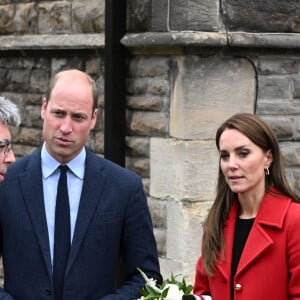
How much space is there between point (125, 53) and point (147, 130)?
61 centimetres

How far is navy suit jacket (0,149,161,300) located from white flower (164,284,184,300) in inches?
7.3

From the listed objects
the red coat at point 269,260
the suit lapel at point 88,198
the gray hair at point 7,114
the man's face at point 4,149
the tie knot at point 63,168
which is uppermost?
the gray hair at point 7,114

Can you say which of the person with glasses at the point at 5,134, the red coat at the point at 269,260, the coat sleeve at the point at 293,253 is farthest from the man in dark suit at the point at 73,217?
the coat sleeve at the point at 293,253

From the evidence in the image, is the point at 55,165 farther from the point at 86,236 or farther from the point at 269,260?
the point at 269,260

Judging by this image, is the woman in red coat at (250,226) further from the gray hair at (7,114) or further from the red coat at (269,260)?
the gray hair at (7,114)

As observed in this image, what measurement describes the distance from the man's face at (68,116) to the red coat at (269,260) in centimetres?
77

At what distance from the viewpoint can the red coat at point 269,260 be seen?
12.3 ft

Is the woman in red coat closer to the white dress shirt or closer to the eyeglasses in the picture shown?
the white dress shirt

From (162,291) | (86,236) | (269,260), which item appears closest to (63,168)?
(86,236)

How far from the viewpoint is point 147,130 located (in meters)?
6.73

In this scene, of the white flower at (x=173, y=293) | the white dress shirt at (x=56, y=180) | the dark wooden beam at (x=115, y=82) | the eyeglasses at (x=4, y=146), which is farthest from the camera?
the dark wooden beam at (x=115, y=82)

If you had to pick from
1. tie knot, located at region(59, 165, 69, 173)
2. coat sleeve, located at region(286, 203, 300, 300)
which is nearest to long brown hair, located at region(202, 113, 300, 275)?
coat sleeve, located at region(286, 203, 300, 300)

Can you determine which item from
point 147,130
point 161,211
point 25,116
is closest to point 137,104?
point 147,130

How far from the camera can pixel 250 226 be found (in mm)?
3906
